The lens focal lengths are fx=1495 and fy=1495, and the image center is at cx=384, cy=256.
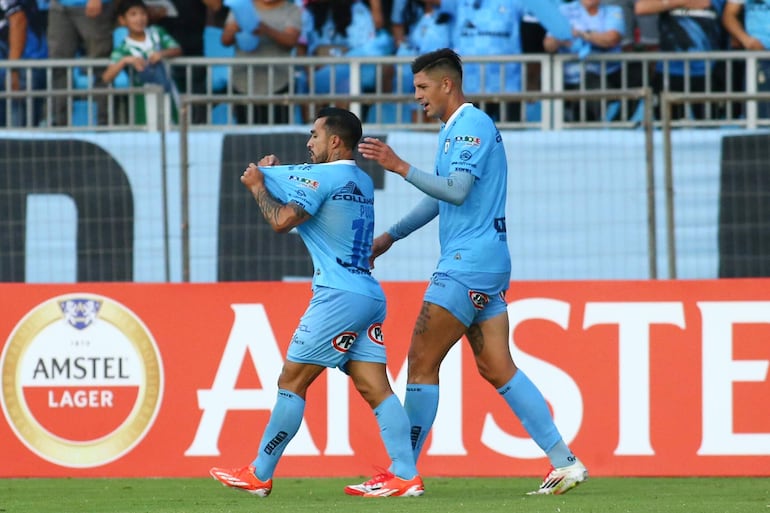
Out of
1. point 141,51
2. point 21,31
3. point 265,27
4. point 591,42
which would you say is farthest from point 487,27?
point 21,31

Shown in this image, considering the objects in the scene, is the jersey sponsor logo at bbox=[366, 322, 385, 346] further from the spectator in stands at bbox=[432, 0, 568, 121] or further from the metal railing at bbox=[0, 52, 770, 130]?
the spectator in stands at bbox=[432, 0, 568, 121]

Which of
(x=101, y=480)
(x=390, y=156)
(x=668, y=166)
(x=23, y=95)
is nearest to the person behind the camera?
(x=390, y=156)

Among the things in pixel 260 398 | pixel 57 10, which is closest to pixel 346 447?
pixel 260 398

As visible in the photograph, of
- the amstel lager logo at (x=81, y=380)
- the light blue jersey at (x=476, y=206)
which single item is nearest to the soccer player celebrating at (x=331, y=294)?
the light blue jersey at (x=476, y=206)

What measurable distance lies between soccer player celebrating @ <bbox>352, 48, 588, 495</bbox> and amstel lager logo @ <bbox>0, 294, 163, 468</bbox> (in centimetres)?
222

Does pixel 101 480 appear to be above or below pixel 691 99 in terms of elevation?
below

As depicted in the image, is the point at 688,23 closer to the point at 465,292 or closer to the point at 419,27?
the point at 419,27

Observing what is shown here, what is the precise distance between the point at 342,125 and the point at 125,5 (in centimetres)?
608

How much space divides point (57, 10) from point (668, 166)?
5.72 metres

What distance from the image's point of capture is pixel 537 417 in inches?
302

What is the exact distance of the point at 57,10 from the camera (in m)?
13.2

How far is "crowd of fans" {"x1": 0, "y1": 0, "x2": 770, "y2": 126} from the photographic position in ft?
40.6

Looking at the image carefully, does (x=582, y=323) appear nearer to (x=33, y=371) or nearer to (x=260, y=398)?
(x=260, y=398)

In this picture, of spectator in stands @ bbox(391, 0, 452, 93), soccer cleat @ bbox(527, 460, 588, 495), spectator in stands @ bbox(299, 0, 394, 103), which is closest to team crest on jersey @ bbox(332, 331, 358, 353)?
soccer cleat @ bbox(527, 460, 588, 495)
